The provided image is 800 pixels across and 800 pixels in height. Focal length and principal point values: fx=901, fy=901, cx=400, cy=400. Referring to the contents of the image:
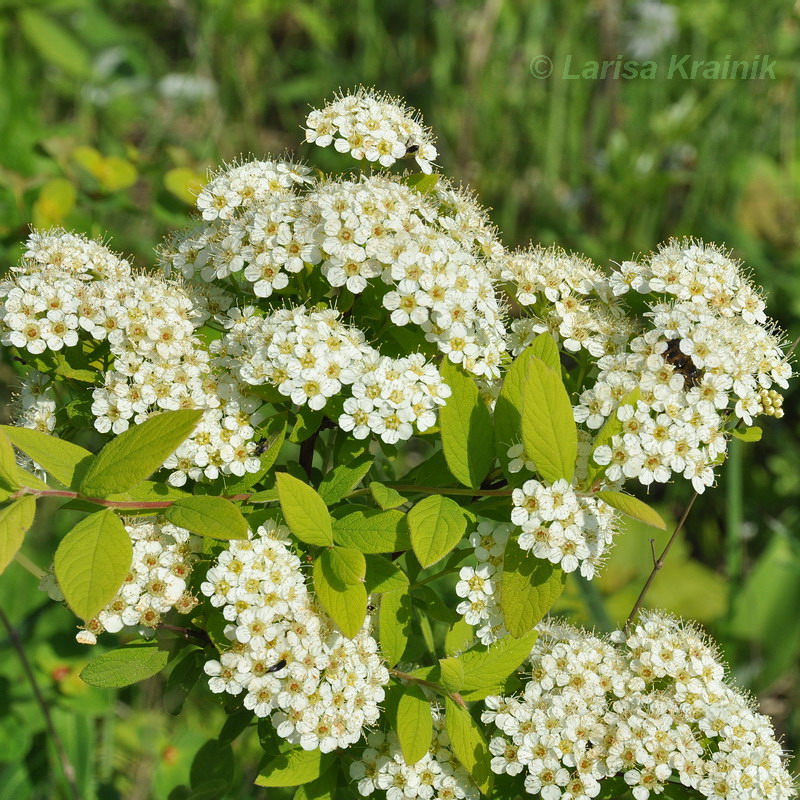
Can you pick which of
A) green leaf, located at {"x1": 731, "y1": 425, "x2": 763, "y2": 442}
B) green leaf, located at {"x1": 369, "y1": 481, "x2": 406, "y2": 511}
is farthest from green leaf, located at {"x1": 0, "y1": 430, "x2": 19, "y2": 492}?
green leaf, located at {"x1": 731, "y1": 425, "x2": 763, "y2": 442}

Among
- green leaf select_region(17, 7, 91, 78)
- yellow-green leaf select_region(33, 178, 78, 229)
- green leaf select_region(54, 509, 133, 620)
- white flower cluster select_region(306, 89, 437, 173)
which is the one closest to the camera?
green leaf select_region(54, 509, 133, 620)

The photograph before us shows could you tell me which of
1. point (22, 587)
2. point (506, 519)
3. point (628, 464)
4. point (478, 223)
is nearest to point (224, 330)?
point (478, 223)

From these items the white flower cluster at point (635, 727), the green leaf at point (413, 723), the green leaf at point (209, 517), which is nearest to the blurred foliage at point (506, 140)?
the white flower cluster at point (635, 727)

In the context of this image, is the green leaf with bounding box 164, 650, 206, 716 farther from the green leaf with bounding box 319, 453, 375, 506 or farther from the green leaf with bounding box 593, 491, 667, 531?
the green leaf with bounding box 593, 491, 667, 531

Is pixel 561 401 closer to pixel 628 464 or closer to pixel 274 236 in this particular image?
pixel 628 464

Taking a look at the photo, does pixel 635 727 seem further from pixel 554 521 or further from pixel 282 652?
pixel 282 652

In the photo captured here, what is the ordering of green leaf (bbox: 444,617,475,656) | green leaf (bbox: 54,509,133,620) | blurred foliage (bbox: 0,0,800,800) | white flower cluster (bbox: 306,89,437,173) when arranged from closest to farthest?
green leaf (bbox: 54,509,133,620) → white flower cluster (bbox: 306,89,437,173) → green leaf (bbox: 444,617,475,656) → blurred foliage (bbox: 0,0,800,800)

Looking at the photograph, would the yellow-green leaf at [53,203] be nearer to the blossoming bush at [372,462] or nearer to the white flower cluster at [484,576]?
the blossoming bush at [372,462]
